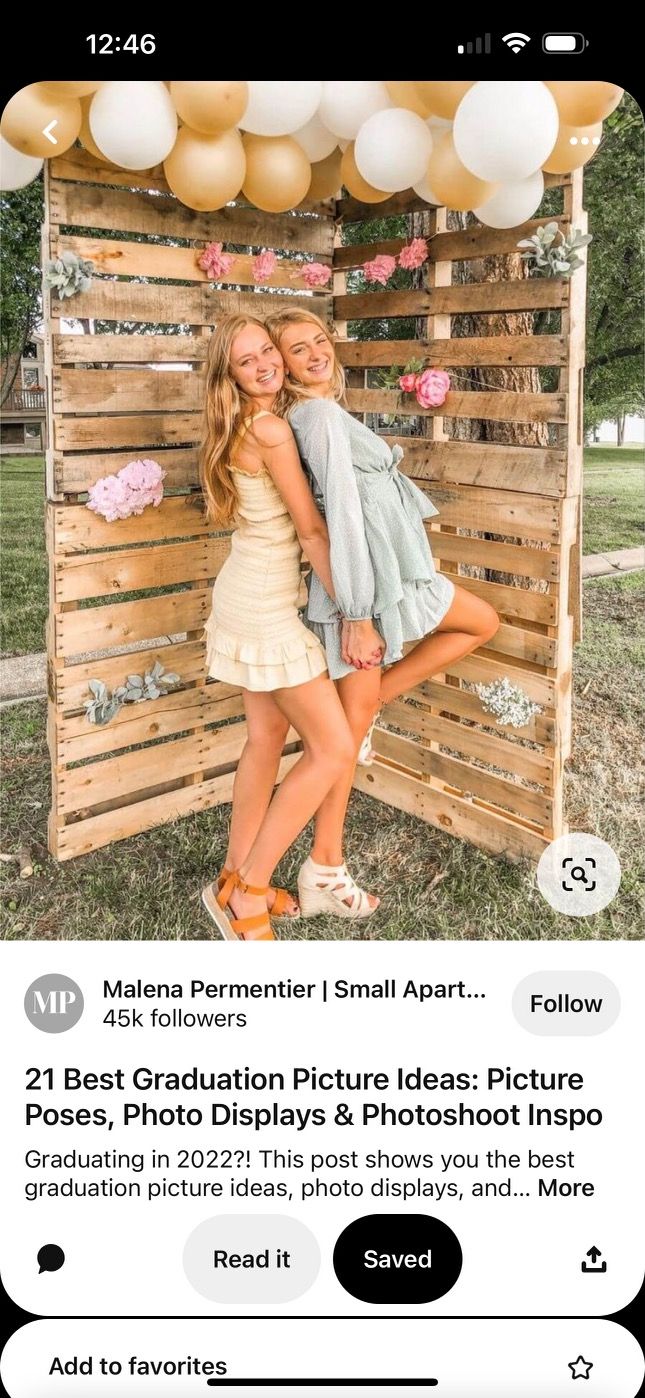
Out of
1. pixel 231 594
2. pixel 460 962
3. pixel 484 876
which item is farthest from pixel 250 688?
pixel 460 962

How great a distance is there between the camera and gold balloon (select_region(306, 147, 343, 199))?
2.46m

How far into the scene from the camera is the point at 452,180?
6.76 feet

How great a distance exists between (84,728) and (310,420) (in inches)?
43.6

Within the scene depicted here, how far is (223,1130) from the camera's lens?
134 centimetres

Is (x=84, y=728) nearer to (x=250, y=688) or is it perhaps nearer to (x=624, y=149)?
(x=250, y=688)

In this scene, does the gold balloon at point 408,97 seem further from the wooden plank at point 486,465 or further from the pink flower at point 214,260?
the pink flower at point 214,260

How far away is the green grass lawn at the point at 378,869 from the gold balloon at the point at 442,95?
122 cm

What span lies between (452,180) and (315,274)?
38.5 inches

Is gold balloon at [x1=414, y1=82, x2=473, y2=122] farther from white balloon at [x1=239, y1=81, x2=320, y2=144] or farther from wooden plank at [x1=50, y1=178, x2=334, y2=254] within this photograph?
wooden plank at [x1=50, y1=178, x2=334, y2=254]

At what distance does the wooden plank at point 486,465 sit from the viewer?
2.47 metres

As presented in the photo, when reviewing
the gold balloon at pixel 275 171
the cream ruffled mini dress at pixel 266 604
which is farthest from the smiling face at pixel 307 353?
the gold balloon at pixel 275 171

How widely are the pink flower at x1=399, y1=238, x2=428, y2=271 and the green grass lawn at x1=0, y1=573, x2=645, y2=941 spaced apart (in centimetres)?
146
